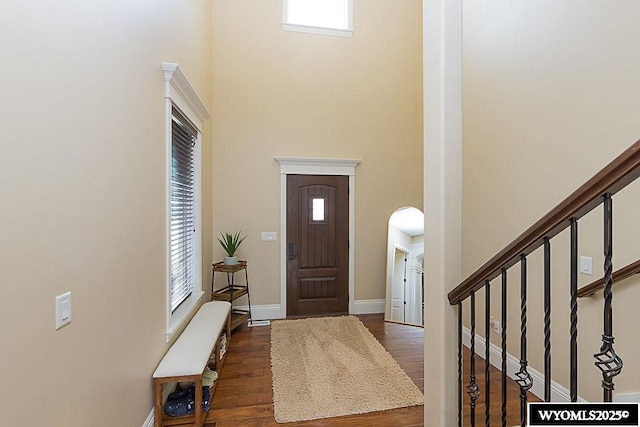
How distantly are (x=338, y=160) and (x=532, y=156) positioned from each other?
2.51 metres

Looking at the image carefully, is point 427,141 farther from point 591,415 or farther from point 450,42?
point 591,415

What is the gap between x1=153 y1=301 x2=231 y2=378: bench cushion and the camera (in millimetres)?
2154

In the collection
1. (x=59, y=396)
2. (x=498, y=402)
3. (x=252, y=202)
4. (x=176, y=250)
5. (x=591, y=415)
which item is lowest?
(x=498, y=402)

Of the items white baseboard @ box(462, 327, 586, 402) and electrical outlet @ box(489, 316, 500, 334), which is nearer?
white baseboard @ box(462, 327, 586, 402)

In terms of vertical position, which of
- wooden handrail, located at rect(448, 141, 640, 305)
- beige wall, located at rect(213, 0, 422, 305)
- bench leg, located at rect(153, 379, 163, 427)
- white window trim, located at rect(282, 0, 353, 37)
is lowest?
bench leg, located at rect(153, 379, 163, 427)

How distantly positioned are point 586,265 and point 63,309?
299 centimetres

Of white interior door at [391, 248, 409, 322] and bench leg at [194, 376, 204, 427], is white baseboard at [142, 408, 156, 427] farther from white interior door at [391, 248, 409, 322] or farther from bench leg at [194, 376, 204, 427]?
white interior door at [391, 248, 409, 322]

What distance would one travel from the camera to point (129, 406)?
185 cm

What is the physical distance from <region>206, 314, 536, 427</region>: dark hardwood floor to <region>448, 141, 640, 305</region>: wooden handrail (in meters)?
1.57

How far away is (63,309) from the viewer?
127 centimetres

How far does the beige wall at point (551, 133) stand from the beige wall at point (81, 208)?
289cm

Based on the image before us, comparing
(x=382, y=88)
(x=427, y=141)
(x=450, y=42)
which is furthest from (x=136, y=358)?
(x=382, y=88)

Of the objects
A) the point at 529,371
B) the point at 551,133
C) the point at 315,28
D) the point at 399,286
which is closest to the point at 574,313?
the point at 551,133

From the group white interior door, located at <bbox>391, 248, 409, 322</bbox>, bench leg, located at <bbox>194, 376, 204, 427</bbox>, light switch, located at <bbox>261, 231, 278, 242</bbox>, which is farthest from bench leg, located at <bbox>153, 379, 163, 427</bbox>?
white interior door, located at <bbox>391, 248, 409, 322</bbox>
